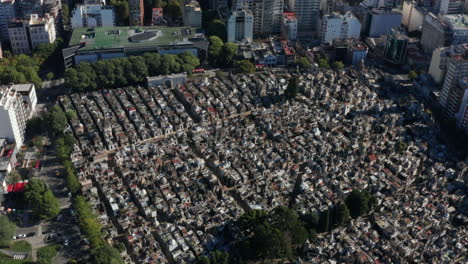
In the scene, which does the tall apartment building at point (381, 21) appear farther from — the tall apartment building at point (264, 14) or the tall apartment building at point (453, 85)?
the tall apartment building at point (453, 85)

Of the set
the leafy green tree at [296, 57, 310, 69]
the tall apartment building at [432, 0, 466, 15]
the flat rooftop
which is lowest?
the leafy green tree at [296, 57, 310, 69]

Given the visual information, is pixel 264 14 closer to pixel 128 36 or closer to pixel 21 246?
pixel 128 36

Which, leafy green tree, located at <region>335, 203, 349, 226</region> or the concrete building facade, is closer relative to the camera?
leafy green tree, located at <region>335, 203, 349, 226</region>

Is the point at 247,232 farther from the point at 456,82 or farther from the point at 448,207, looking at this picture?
the point at 456,82

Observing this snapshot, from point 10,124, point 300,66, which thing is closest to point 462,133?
point 300,66

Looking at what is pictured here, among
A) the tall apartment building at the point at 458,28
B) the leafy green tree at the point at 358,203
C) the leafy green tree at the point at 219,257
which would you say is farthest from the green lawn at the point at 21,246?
the tall apartment building at the point at 458,28

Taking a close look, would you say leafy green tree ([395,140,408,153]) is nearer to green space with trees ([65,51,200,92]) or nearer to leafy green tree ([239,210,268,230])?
leafy green tree ([239,210,268,230])

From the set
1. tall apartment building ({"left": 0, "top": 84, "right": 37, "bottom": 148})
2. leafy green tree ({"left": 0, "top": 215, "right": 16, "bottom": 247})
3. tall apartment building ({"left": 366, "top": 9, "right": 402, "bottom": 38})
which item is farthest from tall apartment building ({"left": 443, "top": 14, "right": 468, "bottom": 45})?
leafy green tree ({"left": 0, "top": 215, "right": 16, "bottom": 247})

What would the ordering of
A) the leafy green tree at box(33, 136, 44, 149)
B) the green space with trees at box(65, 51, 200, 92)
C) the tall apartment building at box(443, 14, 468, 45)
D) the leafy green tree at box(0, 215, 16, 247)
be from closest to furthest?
1. the leafy green tree at box(0, 215, 16, 247)
2. the leafy green tree at box(33, 136, 44, 149)
3. the green space with trees at box(65, 51, 200, 92)
4. the tall apartment building at box(443, 14, 468, 45)
